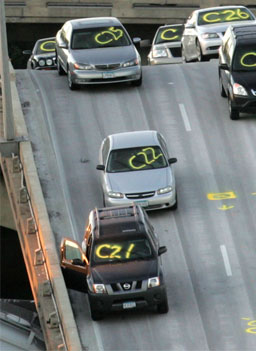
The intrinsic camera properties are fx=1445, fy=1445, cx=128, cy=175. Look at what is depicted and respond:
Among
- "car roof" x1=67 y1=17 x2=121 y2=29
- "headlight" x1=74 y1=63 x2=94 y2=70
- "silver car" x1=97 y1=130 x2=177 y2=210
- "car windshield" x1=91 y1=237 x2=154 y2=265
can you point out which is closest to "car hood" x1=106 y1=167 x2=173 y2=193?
"silver car" x1=97 y1=130 x2=177 y2=210

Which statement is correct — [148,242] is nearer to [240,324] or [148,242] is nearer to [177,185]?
[240,324]

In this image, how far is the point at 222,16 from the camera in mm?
46469

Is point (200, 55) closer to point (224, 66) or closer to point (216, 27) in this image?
point (216, 27)

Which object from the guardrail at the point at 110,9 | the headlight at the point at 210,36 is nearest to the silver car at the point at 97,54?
the headlight at the point at 210,36

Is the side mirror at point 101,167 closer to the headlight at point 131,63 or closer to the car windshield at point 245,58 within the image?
the car windshield at point 245,58

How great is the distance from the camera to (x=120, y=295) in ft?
93.8

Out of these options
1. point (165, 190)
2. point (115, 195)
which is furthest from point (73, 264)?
point (165, 190)

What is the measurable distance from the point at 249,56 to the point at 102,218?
10.0 metres

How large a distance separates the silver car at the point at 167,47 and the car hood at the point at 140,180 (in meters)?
15.8

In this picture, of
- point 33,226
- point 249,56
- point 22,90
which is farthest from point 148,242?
point 22,90

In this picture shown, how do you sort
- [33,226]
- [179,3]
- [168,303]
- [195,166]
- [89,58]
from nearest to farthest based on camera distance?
[168,303] → [33,226] → [195,166] → [89,58] → [179,3]

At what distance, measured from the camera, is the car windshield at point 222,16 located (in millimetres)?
46250

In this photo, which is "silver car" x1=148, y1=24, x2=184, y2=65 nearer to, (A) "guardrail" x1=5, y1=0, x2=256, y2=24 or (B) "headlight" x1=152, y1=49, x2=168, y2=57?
(B) "headlight" x1=152, y1=49, x2=168, y2=57

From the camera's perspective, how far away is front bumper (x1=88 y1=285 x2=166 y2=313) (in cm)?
2860
